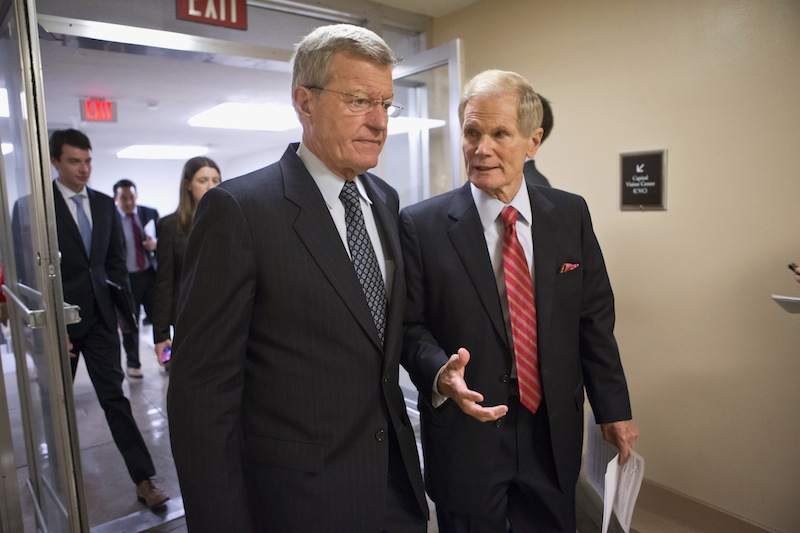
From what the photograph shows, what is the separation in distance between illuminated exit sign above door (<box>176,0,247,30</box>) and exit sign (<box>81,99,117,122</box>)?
3566 mm

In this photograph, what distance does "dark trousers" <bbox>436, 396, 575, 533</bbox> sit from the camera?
1.40m

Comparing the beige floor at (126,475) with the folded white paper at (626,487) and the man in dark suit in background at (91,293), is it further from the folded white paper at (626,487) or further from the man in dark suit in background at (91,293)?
the folded white paper at (626,487)

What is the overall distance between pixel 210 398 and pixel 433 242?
0.66 metres

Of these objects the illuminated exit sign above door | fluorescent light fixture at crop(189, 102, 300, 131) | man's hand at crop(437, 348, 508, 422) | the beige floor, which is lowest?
the beige floor

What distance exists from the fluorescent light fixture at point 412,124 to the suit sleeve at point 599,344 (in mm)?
1847

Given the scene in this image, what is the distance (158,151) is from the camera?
10.1 meters

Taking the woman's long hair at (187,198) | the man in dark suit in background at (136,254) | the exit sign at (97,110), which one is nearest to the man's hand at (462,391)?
the woman's long hair at (187,198)

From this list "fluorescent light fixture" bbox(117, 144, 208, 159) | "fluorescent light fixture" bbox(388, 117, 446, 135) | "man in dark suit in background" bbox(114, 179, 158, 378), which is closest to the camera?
"fluorescent light fixture" bbox(388, 117, 446, 135)

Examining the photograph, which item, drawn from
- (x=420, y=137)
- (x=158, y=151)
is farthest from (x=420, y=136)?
(x=158, y=151)

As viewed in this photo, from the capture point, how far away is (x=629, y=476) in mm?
1408

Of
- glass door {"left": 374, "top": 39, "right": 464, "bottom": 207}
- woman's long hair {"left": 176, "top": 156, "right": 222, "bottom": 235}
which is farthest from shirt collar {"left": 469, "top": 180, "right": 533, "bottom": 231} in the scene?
woman's long hair {"left": 176, "top": 156, "right": 222, "bottom": 235}

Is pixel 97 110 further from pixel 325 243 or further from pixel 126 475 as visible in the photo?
pixel 325 243

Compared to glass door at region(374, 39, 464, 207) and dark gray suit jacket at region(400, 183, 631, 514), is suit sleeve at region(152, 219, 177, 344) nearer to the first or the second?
glass door at region(374, 39, 464, 207)

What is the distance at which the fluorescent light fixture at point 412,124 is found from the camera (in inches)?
127
